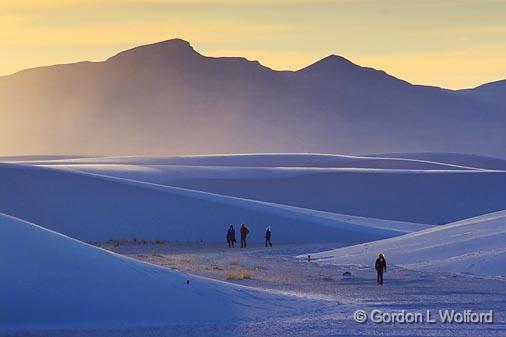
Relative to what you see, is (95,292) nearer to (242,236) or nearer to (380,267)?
(380,267)

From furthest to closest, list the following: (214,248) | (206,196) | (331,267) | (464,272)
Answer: (206,196) → (214,248) → (331,267) → (464,272)

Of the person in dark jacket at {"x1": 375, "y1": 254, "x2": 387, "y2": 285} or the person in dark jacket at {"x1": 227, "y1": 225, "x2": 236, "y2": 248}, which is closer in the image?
the person in dark jacket at {"x1": 375, "y1": 254, "x2": 387, "y2": 285}

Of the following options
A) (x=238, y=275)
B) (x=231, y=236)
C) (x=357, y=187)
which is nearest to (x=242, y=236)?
(x=231, y=236)

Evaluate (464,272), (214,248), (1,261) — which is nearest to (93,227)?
(214,248)

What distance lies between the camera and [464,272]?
24703 mm

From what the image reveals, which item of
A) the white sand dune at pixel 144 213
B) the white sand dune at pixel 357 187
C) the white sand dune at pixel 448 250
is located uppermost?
the white sand dune at pixel 357 187

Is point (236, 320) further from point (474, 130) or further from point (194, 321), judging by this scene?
point (474, 130)

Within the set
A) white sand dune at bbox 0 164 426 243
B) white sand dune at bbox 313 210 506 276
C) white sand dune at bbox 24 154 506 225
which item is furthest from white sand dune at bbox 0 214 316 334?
white sand dune at bbox 24 154 506 225

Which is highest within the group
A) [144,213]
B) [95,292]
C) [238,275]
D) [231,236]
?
[144,213]

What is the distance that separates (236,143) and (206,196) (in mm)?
146082

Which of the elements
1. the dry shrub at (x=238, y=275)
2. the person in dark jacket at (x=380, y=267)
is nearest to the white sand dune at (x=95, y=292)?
the person in dark jacket at (x=380, y=267)

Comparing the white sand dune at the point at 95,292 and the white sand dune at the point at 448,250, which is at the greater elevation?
the white sand dune at the point at 448,250

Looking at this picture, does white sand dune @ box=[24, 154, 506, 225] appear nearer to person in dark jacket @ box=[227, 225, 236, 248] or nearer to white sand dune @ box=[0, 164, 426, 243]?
white sand dune @ box=[0, 164, 426, 243]

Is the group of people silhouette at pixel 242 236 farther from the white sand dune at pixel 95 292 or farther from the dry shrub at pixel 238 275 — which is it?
the white sand dune at pixel 95 292
